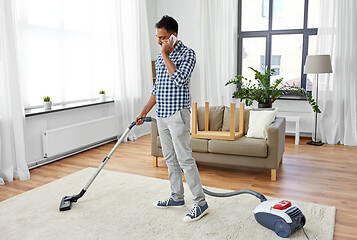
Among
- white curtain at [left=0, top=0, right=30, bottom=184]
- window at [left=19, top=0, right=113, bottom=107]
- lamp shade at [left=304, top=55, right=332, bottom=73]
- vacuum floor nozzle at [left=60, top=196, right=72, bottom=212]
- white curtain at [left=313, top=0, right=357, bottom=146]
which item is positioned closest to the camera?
vacuum floor nozzle at [left=60, top=196, right=72, bottom=212]

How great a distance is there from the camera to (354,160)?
4.19 m

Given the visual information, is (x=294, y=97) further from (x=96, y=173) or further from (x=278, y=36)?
(x=96, y=173)

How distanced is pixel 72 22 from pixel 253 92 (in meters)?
2.65

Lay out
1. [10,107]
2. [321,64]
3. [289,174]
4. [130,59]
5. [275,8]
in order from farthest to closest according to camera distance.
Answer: [275,8] < [130,59] < [321,64] < [289,174] < [10,107]

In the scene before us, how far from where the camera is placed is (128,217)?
8.55 feet

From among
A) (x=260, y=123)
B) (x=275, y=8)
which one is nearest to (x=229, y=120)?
(x=260, y=123)

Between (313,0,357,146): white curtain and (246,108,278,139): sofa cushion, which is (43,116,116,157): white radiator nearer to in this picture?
(246,108,278,139): sofa cushion

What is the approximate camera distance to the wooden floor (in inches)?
117

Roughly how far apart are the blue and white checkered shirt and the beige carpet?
2.63 feet

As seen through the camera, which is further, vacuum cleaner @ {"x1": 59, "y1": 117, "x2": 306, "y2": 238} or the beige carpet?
the beige carpet

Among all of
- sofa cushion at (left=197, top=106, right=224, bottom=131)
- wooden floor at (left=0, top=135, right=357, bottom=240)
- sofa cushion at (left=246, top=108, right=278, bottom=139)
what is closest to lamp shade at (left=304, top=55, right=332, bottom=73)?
wooden floor at (left=0, top=135, right=357, bottom=240)

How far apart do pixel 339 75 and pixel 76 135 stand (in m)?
3.81

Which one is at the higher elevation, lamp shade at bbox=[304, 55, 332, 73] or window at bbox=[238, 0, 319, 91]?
window at bbox=[238, 0, 319, 91]

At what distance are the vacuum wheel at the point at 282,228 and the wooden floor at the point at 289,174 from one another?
1.23 ft
